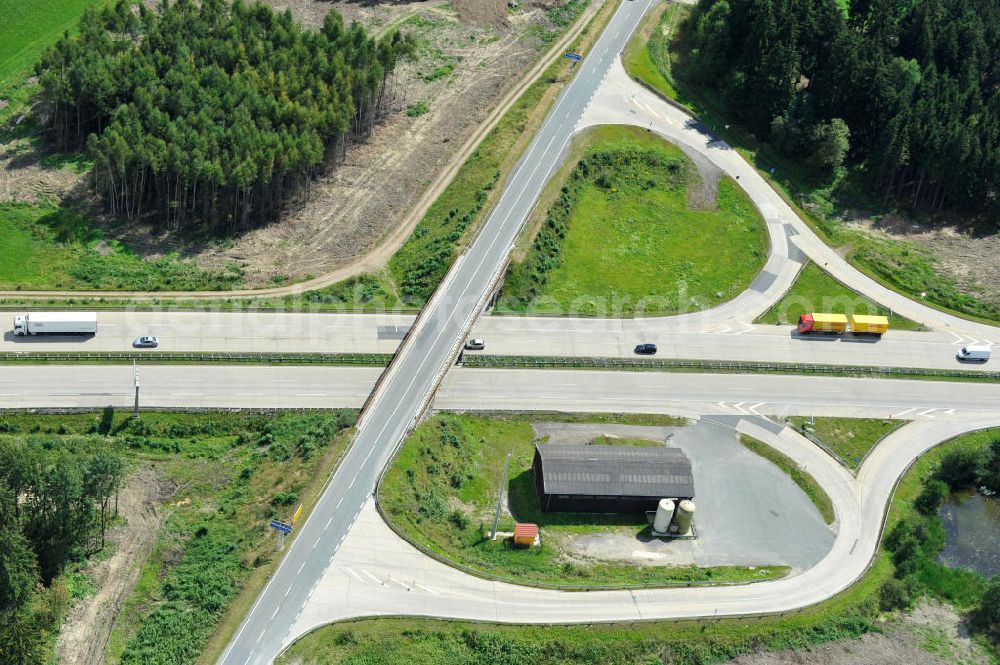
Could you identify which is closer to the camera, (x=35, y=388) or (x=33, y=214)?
(x=35, y=388)

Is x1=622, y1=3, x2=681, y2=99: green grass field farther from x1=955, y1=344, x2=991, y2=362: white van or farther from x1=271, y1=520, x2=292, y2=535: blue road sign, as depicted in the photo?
x1=271, y1=520, x2=292, y2=535: blue road sign

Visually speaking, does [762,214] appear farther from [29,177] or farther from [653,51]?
[29,177]

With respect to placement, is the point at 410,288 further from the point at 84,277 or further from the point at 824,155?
the point at 824,155

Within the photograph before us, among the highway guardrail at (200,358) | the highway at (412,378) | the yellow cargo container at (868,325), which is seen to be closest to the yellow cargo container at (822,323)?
the yellow cargo container at (868,325)

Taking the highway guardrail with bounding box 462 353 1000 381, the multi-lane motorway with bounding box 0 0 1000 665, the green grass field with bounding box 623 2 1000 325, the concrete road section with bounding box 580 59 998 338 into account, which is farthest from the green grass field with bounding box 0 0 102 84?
the green grass field with bounding box 623 2 1000 325

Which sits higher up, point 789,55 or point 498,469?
point 789,55

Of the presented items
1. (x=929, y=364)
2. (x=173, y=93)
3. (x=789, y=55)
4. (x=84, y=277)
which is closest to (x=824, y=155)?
(x=789, y=55)
